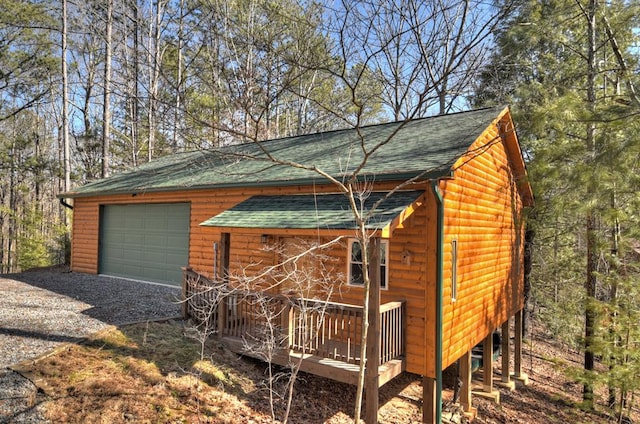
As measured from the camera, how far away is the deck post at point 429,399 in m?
6.41

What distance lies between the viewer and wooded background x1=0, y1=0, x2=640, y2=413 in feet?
15.3

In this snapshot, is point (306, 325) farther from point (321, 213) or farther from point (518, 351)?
point (518, 351)

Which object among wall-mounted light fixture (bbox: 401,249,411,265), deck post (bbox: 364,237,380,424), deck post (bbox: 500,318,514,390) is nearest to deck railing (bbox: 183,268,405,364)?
deck post (bbox: 364,237,380,424)

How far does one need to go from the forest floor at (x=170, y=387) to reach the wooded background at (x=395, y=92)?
10.8ft

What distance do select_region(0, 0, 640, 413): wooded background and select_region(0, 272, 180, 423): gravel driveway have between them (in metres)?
3.55

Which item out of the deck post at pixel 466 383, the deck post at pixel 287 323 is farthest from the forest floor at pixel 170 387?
the deck post at pixel 287 323

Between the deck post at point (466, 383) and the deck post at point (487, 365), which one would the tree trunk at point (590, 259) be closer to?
the deck post at point (487, 365)

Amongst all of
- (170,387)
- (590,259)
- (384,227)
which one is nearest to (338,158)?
(384,227)

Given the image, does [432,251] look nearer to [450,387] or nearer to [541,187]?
[450,387]

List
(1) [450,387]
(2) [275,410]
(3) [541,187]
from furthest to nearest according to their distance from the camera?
(3) [541,187] → (1) [450,387] → (2) [275,410]

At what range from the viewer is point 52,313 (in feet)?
26.2

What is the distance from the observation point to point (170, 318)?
8.09 metres

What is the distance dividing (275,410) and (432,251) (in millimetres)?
3375

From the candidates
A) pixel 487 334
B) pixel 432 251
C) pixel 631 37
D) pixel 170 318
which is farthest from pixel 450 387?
pixel 631 37
